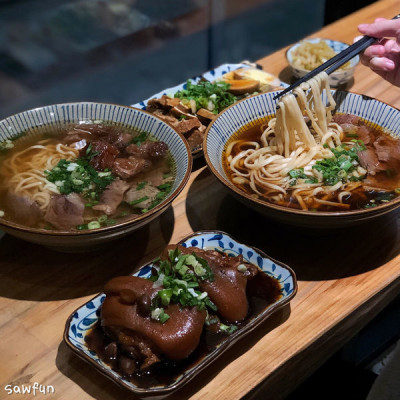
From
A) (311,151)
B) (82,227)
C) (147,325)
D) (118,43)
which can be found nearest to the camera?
(147,325)

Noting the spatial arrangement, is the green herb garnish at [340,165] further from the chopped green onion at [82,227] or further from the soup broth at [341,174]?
the chopped green onion at [82,227]

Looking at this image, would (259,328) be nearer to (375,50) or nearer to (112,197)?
(112,197)

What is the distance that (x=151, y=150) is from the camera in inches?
83.1

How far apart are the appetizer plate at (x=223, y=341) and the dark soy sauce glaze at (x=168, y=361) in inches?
0.6

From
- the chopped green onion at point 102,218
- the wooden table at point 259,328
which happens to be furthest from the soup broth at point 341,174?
the chopped green onion at point 102,218

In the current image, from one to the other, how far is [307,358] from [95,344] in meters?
0.73

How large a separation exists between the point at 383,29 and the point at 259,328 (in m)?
1.51

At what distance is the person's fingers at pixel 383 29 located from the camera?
7.47ft

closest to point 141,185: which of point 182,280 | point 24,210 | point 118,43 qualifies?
point 24,210

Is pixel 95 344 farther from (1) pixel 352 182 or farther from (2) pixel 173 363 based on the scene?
(1) pixel 352 182

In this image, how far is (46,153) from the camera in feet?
7.26

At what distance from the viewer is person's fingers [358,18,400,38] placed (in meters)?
2.28

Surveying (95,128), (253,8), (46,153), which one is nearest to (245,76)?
(95,128)

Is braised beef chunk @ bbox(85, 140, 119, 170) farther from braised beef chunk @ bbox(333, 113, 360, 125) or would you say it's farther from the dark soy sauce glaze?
braised beef chunk @ bbox(333, 113, 360, 125)
